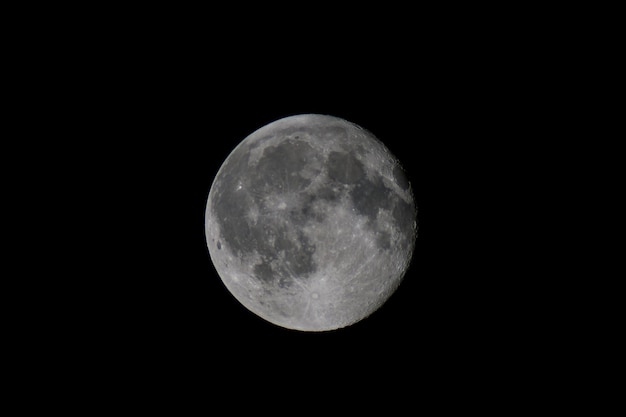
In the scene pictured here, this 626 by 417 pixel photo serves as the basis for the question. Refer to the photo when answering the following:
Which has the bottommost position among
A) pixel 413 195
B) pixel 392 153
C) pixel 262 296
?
pixel 262 296

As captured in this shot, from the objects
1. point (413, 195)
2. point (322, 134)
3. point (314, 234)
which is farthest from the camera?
point (413, 195)

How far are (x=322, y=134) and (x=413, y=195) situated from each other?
2.92ft

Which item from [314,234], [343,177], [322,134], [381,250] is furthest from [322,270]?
[322,134]

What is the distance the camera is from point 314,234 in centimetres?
304

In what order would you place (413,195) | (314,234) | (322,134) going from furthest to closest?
(413,195), (322,134), (314,234)

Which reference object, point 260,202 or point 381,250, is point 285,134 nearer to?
point 260,202

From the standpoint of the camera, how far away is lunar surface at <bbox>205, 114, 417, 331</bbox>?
3064mm

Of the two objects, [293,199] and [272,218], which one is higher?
[293,199]

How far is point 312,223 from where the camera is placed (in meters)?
3.04

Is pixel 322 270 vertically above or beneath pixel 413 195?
beneath

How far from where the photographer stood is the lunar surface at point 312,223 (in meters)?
3.06

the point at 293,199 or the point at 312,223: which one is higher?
the point at 293,199

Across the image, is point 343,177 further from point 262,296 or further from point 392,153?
point 262,296

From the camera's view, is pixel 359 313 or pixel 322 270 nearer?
pixel 322 270
